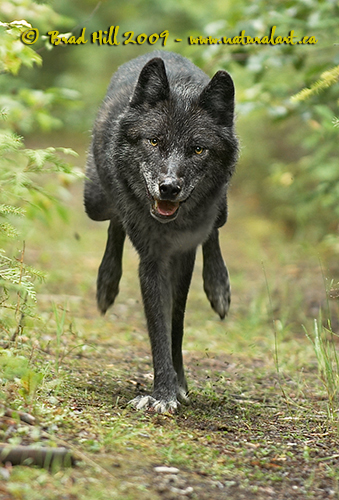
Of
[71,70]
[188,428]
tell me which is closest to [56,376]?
[188,428]

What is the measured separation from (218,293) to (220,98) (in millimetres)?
1614

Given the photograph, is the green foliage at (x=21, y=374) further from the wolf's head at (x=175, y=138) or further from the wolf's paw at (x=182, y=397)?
the wolf's head at (x=175, y=138)

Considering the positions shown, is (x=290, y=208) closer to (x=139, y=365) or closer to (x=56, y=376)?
(x=139, y=365)

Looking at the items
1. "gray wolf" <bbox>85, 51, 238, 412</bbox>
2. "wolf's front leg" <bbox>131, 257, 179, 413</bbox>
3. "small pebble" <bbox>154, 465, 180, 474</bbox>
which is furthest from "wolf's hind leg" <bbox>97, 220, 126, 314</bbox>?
"small pebble" <bbox>154, 465, 180, 474</bbox>

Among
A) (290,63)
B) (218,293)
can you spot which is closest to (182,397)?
(218,293)

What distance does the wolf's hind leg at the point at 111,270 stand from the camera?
17.8 feet

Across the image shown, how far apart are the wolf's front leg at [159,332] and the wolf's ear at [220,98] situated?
3.55 feet

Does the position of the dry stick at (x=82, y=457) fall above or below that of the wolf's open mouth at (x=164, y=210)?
below

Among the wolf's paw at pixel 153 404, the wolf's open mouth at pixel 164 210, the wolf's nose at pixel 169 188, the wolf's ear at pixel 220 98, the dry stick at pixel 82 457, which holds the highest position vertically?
the wolf's ear at pixel 220 98

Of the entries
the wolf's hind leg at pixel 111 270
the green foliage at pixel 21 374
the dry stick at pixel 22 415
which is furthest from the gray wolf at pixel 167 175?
the dry stick at pixel 22 415

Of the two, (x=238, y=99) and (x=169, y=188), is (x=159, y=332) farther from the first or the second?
(x=238, y=99)

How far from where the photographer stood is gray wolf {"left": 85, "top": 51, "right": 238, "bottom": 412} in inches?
160

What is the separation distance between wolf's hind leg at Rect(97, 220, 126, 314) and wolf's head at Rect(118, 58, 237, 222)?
111 centimetres

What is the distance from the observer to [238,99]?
6.50 meters
